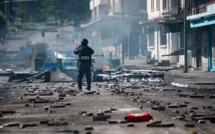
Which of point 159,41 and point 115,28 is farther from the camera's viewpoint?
point 115,28

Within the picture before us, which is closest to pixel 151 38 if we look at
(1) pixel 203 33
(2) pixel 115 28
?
(2) pixel 115 28

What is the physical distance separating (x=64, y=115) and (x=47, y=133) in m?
1.95

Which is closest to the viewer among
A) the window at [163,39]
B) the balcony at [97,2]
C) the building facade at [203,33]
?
the building facade at [203,33]

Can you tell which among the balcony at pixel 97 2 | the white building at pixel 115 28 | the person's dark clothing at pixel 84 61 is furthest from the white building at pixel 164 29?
the balcony at pixel 97 2

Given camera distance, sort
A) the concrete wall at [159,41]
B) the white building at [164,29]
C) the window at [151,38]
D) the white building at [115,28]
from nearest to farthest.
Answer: the white building at [164,29]
the concrete wall at [159,41]
the window at [151,38]
the white building at [115,28]

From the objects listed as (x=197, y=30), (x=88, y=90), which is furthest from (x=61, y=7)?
(x=88, y=90)

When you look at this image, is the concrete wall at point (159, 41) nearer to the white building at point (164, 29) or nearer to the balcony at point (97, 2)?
the white building at point (164, 29)

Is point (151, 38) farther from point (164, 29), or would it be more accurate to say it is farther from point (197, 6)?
point (197, 6)

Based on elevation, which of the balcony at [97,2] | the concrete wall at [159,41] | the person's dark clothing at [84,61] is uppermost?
the balcony at [97,2]

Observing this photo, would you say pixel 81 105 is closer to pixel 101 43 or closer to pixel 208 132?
pixel 208 132

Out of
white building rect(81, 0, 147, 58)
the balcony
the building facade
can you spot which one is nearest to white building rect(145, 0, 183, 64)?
the building facade

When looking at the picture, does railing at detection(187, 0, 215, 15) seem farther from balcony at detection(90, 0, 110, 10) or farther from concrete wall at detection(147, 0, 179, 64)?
balcony at detection(90, 0, 110, 10)

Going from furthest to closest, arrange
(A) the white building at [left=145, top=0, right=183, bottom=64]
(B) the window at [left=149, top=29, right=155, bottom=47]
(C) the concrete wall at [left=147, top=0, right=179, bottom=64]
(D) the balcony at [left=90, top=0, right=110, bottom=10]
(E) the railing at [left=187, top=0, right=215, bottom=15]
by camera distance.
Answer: (D) the balcony at [left=90, top=0, right=110, bottom=10] < (B) the window at [left=149, top=29, right=155, bottom=47] < (C) the concrete wall at [left=147, top=0, right=179, bottom=64] < (A) the white building at [left=145, top=0, right=183, bottom=64] < (E) the railing at [left=187, top=0, right=215, bottom=15]

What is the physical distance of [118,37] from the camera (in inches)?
2329
